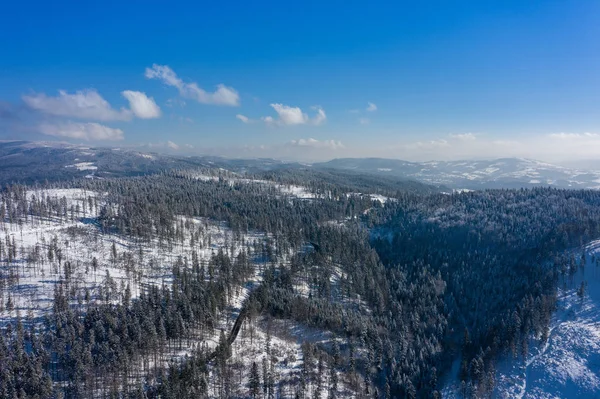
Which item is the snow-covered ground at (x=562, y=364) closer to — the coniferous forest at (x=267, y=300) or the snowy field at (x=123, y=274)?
the coniferous forest at (x=267, y=300)

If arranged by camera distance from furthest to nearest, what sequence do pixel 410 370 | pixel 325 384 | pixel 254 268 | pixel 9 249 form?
pixel 254 268
pixel 9 249
pixel 410 370
pixel 325 384

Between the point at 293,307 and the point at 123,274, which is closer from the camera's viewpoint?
the point at 293,307

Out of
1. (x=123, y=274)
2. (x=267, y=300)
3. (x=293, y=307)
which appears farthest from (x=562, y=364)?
(x=123, y=274)

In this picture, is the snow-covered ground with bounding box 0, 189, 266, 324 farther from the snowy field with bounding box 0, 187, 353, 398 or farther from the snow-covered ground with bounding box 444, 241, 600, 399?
the snow-covered ground with bounding box 444, 241, 600, 399

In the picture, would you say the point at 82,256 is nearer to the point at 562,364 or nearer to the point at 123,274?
the point at 123,274

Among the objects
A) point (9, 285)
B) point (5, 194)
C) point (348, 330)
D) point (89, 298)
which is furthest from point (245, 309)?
point (5, 194)

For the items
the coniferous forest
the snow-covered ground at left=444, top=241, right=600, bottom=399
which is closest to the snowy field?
the coniferous forest

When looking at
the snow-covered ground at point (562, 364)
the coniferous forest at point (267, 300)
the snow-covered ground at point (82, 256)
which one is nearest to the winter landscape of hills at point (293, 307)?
the snow-covered ground at point (562, 364)

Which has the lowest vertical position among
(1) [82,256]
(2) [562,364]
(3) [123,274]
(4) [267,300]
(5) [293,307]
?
(2) [562,364]

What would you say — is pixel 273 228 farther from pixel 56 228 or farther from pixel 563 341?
pixel 563 341
